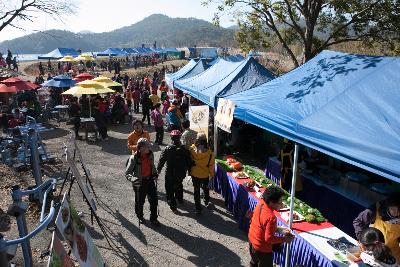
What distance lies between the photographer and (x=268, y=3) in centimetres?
1266

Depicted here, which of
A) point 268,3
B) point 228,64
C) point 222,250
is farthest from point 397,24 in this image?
point 222,250

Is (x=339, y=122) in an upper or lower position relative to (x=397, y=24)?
lower

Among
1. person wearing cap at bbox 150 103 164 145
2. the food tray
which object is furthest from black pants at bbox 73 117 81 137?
the food tray

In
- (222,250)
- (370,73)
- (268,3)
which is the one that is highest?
(268,3)

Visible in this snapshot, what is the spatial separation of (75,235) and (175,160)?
11.1 ft

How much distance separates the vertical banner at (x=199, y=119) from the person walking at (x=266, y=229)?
4.48 meters

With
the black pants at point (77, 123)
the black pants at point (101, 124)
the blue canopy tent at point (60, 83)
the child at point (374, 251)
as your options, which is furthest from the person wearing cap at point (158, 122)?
the child at point (374, 251)

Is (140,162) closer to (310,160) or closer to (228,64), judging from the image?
(310,160)

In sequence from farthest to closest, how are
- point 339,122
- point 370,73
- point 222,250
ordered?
1. point 222,250
2. point 370,73
3. point 339,122

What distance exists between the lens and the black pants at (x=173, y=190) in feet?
22.7

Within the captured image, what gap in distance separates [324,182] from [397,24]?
7.45m

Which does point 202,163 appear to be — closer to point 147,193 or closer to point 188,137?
point 147,193

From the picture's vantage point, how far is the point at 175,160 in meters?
6.61

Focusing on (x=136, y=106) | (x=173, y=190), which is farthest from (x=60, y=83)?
(x=173, y=190)
